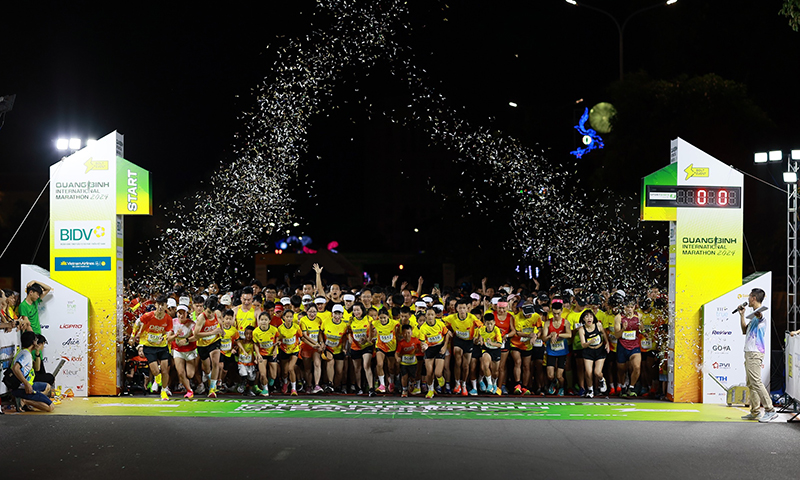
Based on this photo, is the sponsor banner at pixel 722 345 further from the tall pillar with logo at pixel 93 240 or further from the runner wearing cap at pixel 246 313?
the tall pillar with logo at pixel 93 240

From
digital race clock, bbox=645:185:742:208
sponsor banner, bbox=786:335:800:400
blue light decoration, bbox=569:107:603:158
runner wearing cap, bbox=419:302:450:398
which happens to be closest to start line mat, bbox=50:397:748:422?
runner wearing cap, bbox=419:302:450:398

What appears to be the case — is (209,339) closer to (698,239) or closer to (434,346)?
(434,346)

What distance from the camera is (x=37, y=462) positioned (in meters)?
8.22

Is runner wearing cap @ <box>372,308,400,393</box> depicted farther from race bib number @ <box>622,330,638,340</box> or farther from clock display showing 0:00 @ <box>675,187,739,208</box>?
clock display showing 0:00 @ <box>675,187,739,208</box>

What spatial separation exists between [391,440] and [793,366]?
633 cm

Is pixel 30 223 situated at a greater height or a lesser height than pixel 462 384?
greater

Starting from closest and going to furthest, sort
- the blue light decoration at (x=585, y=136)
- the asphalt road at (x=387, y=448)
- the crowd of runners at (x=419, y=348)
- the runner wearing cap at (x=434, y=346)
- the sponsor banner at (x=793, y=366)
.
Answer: the asphalt road at (x=387, y=448) < the sponsor banner at (x=793, y=366) < the crowd of runners at (x=419, y=348) < the runner wearing cap at (x=434, y=346) < the blue light decoration at (x=585, y=136)

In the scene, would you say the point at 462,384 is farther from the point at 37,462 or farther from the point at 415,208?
the point at 415,208

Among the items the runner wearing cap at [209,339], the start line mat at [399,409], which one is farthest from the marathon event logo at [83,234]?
the start line mat at [399,409]

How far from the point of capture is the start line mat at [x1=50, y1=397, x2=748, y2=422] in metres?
11.4

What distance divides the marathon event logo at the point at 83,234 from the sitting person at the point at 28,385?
2.22 m

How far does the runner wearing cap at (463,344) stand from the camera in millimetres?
13656

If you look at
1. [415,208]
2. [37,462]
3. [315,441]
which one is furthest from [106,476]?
[415,208]

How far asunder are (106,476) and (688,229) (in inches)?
390
